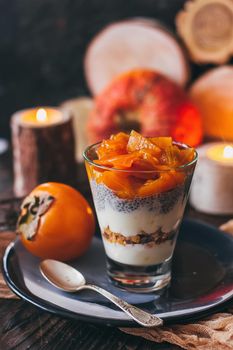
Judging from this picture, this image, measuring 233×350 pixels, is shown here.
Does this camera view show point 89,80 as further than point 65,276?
Yes

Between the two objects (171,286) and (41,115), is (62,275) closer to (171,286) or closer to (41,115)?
(171,286)

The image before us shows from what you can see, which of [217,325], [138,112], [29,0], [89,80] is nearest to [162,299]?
[217,325]

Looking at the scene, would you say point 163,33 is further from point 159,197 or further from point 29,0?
point 159,197

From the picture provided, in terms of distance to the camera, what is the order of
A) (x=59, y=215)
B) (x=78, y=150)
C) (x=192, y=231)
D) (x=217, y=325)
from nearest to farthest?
1. (x=217, y=325)
2. (x=59, y=215)
3. (x=192, y=231)
4. (x=78, y=150)

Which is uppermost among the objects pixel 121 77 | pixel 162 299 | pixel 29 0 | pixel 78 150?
pixel 29 0

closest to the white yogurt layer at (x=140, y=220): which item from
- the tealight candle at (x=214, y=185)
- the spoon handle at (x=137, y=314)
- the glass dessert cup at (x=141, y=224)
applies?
the glass dessert cup at (x=141, y=224)

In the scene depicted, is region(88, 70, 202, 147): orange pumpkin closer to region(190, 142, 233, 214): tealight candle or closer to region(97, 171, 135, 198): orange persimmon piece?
region(190, 142, 233, 214): tealight candle

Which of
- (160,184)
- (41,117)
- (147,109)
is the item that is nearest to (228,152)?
(147,109)
